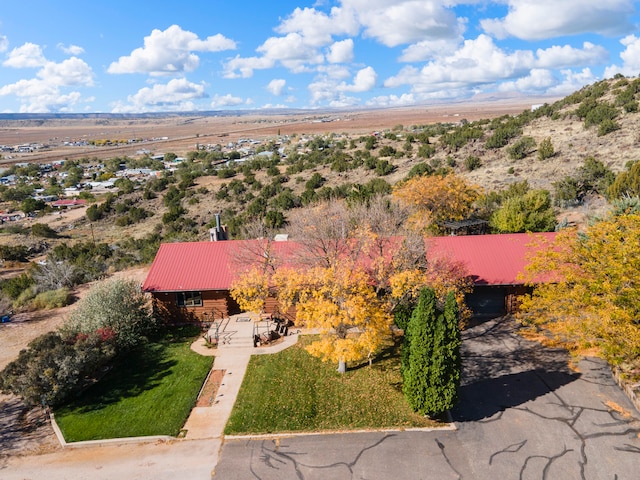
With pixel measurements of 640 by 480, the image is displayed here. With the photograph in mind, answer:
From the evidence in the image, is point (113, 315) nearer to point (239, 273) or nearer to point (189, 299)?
point (189, 299)

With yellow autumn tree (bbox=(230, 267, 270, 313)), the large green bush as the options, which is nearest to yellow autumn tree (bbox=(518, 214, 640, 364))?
yellow autumn tree (bbox=(230, 267, 270, 313))

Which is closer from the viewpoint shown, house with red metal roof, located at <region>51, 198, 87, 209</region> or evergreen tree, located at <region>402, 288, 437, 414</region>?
evergreen tree, located at <region>402, 288, 437, 414</region>

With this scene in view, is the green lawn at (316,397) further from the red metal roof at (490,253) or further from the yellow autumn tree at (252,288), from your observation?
the red metal roof at (490,253)

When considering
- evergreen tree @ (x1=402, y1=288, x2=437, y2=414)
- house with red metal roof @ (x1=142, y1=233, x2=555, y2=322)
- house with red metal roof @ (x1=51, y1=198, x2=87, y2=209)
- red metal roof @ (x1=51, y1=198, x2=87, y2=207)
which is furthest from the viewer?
red metal roof @ (x1=51, y1=198, x2=87, y2=207)

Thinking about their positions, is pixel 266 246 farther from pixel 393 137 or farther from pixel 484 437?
pixel 393 137

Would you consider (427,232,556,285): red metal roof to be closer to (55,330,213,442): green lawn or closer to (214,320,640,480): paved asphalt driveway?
(214,320,640,480): paved asphalt driveway

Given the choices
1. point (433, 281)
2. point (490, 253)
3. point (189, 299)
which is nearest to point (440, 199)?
point (490, 253)

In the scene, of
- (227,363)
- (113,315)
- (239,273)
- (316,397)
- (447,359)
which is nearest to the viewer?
(447,359)

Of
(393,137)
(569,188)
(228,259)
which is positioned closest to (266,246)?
(228,259)
